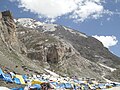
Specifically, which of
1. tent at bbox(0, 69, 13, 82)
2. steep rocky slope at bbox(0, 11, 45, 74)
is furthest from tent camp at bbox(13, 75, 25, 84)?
steep rocky slope at bbox(0, 11, 45, 74)

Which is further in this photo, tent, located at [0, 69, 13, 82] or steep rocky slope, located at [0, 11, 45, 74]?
steep rocky slope, located at [0, 11, 45, 74]

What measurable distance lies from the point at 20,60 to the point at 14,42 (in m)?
15.9

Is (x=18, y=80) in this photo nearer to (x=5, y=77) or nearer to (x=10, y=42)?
(x=5, y=77)

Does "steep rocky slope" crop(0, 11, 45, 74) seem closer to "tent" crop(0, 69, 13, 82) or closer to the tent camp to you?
Answer: the tent camp

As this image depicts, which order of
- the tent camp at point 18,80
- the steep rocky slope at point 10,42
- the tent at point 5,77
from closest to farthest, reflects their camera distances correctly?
1. the tent at point 5,77
2. the tent camp at point 18,80
3. the steep rocky slope at point 10,42

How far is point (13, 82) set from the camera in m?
52.6

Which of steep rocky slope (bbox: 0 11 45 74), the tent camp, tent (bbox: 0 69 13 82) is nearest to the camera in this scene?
tent (bbox: 0 69 13 82)

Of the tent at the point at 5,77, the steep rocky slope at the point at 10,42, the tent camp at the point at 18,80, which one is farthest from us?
the steep rocky slope at the point at 10,42

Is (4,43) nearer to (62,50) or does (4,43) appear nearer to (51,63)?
(51,63)

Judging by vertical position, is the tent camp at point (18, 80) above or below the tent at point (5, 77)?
below

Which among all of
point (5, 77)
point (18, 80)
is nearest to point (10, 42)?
point (18, 80)

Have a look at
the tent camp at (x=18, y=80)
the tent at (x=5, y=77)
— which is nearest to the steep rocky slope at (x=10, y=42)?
the tent camp at (x=18, y=80)

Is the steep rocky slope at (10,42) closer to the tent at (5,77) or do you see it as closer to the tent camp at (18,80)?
the tent camp at (18,80)

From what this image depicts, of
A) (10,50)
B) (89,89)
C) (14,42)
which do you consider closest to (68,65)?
(14,42)
